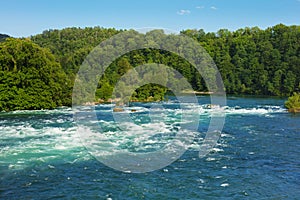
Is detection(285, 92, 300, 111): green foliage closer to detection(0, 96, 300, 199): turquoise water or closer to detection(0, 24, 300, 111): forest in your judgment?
detection(0, 96, 300, 199): turquoise water

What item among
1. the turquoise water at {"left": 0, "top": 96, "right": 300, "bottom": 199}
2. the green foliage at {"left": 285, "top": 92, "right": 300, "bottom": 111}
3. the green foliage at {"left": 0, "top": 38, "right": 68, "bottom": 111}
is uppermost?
the green foliage at {"left": 0, "top": 38, "right": 68, "bottom": 111}

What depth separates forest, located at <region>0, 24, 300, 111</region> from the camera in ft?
117

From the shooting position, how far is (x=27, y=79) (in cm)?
3591

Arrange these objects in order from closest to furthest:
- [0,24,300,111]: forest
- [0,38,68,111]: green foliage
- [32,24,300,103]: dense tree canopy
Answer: [0,38,68,111]: green foliage → [0,24,300,111]: forest → [32,24,300,103]: dense tree canopy

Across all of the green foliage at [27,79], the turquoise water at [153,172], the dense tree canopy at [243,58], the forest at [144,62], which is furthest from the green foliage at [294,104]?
the dense tree canopy at [243,58]

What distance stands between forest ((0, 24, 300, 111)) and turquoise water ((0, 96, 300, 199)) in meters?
13.1

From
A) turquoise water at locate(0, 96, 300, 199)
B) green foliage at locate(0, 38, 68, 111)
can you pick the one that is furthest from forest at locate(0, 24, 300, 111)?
turquoise water at locate(0, 96, 300, 199)

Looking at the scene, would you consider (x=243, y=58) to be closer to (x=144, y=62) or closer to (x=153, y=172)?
(x=144, y=62)

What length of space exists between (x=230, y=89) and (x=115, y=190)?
191ft

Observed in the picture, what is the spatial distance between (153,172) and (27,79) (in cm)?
2628

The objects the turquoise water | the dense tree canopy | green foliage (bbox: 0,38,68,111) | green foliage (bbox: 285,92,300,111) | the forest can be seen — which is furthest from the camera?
the dense tree canopy

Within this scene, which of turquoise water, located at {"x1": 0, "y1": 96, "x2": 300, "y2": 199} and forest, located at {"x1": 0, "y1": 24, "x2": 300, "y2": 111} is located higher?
forest, located at {"x1": 0, "y1": 24, "x2": 300, "y2": 111}

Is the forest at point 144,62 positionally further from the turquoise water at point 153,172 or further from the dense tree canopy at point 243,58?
the turquoise water at point 153,172

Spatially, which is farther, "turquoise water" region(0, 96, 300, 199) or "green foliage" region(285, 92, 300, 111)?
"green foliage" region(285, 92, 300, 111)
